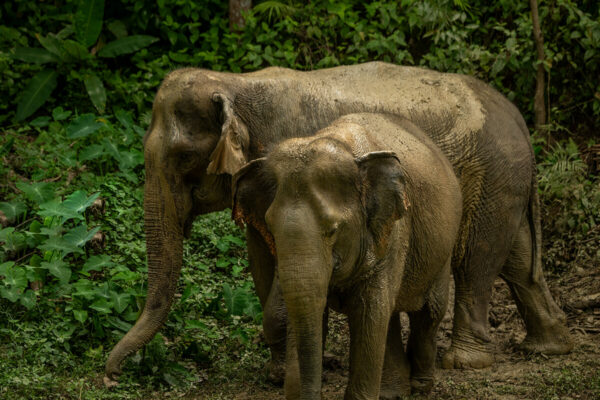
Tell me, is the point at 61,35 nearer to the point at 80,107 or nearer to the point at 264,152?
the point at 80,107

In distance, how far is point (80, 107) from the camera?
35.2 feet

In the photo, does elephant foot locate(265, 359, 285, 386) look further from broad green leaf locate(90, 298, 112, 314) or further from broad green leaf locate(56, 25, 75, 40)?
broad green leaf locate(56, 25, 75, 40)

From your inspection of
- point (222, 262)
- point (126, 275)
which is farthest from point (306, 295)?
point (222, 262)

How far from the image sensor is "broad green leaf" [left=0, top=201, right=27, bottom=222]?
26.1 feet

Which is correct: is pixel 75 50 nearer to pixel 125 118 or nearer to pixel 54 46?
pixel 54 46

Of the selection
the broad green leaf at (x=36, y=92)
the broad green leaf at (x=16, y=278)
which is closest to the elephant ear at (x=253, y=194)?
the broad green leaf at (x=16, y=278)

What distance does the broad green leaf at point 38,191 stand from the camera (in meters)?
8.04

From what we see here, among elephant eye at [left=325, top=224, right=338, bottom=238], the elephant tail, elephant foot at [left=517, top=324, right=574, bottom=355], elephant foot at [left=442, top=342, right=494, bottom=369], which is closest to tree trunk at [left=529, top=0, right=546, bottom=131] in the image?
the elephant tail

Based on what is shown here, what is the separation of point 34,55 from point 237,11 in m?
2.31

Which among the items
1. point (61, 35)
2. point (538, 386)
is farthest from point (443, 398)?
point (61, 35)

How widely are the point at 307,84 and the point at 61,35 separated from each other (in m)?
5.37

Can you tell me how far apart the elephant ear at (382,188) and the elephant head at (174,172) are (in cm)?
151

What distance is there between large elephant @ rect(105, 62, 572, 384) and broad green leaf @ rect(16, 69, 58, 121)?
14.2ft

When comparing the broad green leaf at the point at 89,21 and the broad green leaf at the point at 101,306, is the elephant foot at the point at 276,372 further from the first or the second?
the broad green leaf at the point at 89,21
